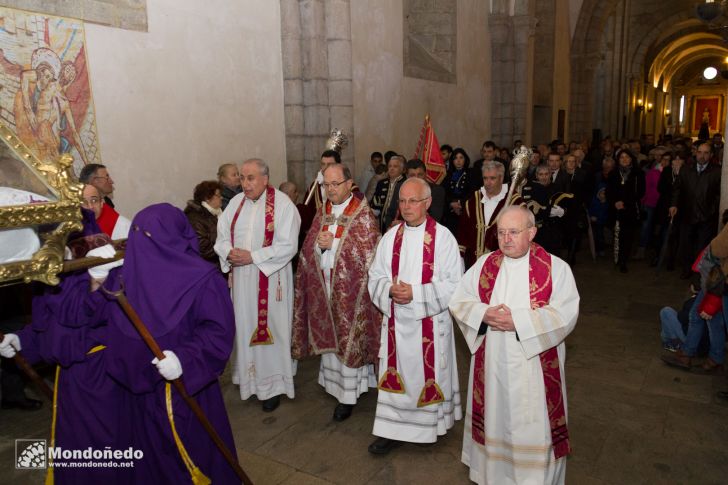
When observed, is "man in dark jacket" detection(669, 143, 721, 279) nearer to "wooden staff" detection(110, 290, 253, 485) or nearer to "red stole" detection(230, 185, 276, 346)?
"red stole" detection(230, 185, 276, 346)

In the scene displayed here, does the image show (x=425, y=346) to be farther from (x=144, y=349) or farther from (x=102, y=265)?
(x=102, y=265)

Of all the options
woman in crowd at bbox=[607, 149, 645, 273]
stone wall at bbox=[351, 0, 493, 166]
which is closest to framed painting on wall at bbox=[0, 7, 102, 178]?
stone wall at bbox=[351, 0, 493, 166]

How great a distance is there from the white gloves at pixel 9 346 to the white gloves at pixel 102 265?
549 mm

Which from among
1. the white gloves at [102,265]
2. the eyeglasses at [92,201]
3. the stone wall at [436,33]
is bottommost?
the white gloves at [102,265]

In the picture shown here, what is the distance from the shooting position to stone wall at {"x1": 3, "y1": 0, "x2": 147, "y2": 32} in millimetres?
4738

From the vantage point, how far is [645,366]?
4.87 m

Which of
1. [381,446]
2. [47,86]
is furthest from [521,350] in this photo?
[47,86]

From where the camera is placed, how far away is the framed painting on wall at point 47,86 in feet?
15.0

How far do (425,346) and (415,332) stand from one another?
104 millimetres

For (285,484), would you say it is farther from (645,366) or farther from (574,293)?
(645,366)

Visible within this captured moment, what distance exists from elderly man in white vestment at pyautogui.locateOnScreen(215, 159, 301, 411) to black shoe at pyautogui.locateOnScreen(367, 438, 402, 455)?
3.27 ft

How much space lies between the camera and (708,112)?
38.2m

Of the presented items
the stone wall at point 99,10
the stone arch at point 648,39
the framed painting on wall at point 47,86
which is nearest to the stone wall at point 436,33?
the stone wall at point 99,10

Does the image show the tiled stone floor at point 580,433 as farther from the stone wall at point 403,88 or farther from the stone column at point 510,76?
the stone column at point 510,76
